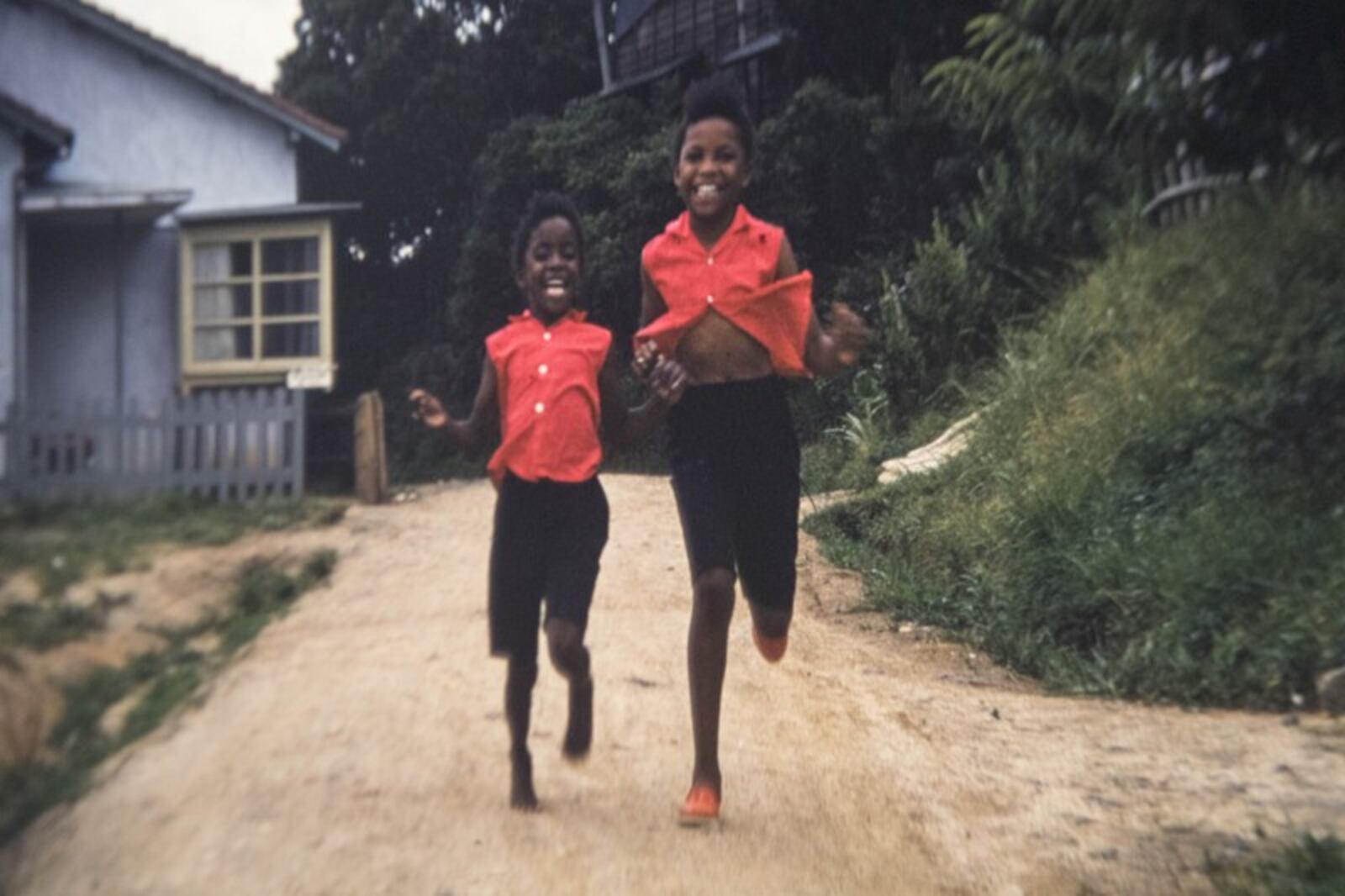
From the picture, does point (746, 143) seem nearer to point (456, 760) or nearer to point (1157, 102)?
point (1157, 102)

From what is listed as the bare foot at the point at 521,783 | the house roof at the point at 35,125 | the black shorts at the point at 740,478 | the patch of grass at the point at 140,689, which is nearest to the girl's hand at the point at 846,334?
the black shorts at the point at 740,478

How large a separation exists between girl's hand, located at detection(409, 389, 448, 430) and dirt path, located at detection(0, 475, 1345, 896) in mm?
123

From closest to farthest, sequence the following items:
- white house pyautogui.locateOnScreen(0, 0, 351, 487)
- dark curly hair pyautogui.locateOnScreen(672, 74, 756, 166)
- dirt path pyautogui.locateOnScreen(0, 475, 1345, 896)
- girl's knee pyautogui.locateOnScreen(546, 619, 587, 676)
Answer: white house pyautogui.locateOnScreen(0, 0, 351, 487) < dirt path pyautogui.locateOnScreen(0, 475, 1345, 896) < girl's knee pyautogui.locateOnScreen(546, 619, 587, 676) < dark curly hair pyautogui.locateOnScreen(672, 74, 756, 166)

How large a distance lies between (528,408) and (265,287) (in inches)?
44.6

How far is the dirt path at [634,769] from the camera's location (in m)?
1.82

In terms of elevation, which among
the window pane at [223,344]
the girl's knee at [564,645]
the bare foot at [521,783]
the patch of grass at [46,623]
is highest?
the window pane at [223,344]

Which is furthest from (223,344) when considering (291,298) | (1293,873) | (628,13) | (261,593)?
(1293,873)

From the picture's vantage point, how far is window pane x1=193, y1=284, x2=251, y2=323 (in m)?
1.63

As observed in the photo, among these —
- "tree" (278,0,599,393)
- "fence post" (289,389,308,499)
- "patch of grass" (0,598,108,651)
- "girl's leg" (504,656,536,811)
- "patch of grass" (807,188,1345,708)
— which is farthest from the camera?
"patch of grass" (807,188,1345,708)

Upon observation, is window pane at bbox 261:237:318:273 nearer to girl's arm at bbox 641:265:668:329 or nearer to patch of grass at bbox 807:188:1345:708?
girl's arm at bbox 641:265:668:329

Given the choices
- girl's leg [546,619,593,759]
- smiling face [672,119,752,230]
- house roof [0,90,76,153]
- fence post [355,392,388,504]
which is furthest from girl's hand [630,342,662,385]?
house roof [0,90,76,153]

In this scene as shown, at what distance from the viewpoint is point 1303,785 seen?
14.0ft

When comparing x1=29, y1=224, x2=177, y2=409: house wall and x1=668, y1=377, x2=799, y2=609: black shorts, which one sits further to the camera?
x1=668, y1=377, x2=799, y2=609: black shorts

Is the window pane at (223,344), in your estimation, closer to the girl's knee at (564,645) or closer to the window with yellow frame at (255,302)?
the window with yellow frame at (255,302)
